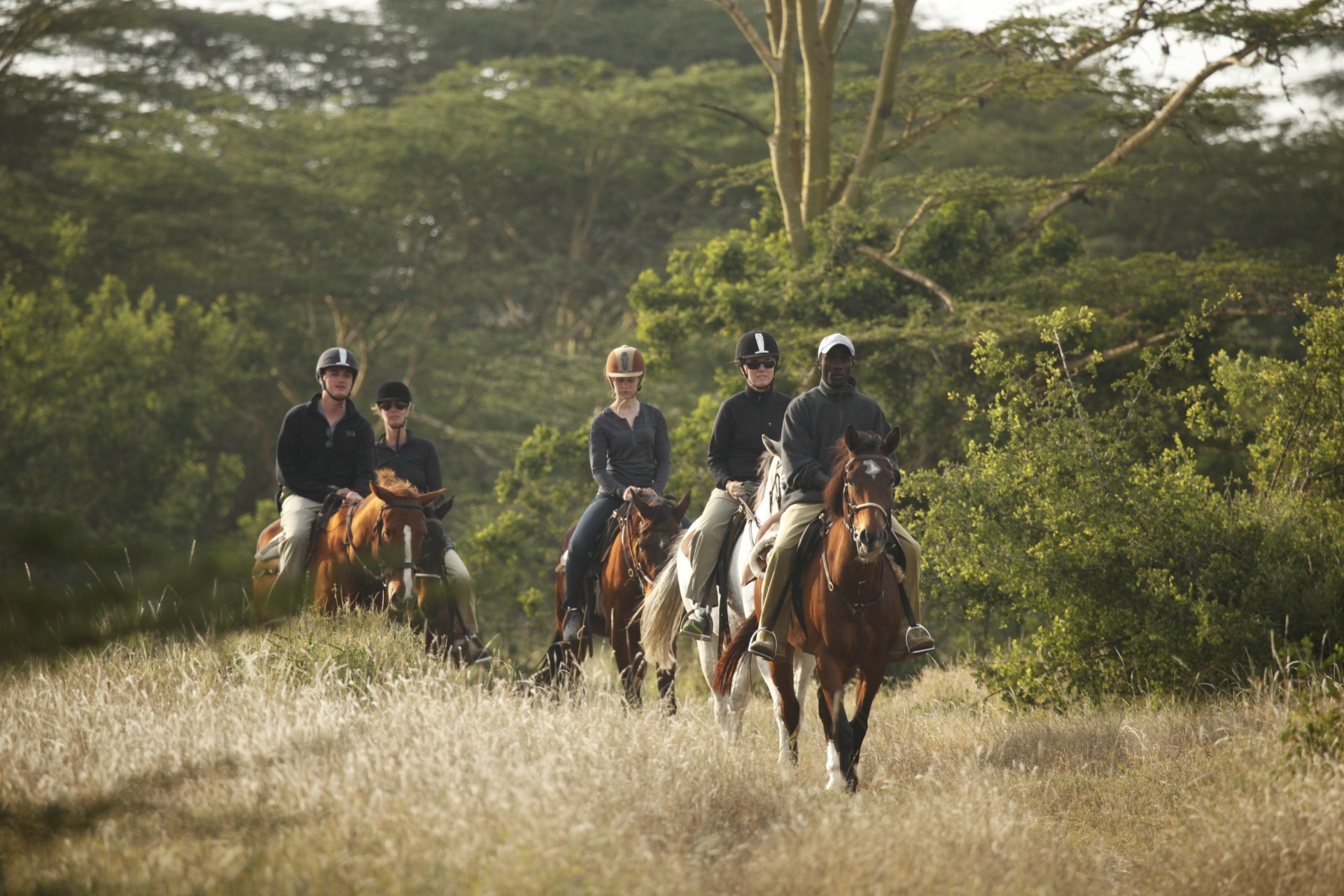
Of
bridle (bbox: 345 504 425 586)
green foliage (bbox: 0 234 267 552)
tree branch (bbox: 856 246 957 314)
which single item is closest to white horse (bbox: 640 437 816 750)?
bridle (bbox: 345 504 425 586)

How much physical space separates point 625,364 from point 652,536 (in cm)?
139

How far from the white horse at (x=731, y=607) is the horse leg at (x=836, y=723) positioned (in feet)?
2.23

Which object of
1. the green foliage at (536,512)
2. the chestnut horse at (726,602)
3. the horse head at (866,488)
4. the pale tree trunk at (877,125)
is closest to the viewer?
the horse head at (866,488)

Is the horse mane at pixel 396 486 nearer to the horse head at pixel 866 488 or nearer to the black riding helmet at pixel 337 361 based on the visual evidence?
the black riding helmet at pixel 337 361

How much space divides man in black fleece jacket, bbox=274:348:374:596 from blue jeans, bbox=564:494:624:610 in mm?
1712

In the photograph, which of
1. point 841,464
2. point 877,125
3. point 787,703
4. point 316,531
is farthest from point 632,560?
point 877,125

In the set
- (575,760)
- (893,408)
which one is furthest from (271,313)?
(575,760)

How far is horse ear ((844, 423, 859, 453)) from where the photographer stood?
22.2ft

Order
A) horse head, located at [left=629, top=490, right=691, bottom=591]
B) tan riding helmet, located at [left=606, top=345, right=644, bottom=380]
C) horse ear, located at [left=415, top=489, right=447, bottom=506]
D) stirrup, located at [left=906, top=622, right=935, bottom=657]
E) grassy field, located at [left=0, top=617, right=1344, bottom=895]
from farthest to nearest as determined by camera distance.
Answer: tan riding helmet, located at [left=606, top=345, right=644, bottom=380], horse ear, located at [left=415, top=489, right=447, bottom=506], horse head, located at [left=629, top=490, right=691, bottom=591], stirrup, located at [left=906, top=622, right=935, bottom=657], grassy field, located at [left=0, top=617, right=1344, bottom=895]

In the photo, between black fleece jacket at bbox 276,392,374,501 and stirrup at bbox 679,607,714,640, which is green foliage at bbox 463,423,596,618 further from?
stirrup at bbox 679,607,714,640

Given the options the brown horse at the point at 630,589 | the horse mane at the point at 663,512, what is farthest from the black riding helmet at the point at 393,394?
the horse mane at the point at 663,512

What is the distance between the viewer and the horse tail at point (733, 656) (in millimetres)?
7875

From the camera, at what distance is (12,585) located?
297 centimetres

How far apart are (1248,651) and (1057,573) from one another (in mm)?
1413
